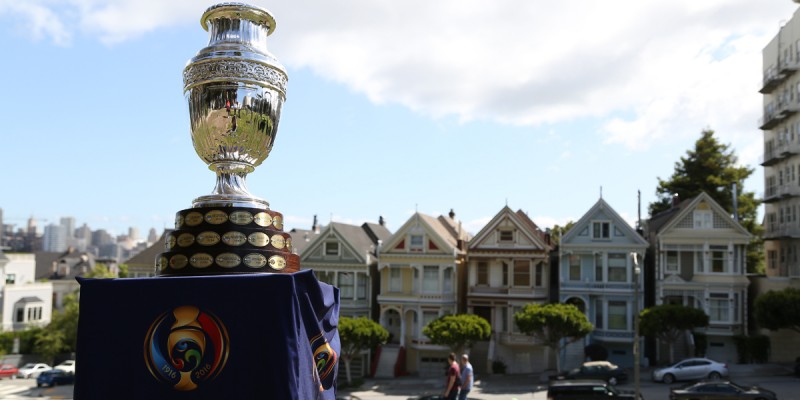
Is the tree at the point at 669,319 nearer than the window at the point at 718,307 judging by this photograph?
Yes

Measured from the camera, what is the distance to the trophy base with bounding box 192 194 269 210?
500 cm

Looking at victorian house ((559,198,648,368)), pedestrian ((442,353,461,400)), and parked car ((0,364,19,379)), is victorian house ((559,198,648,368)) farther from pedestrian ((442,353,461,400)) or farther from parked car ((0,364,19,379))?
parked car ((0,364,19,379))

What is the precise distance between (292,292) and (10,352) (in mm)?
62738

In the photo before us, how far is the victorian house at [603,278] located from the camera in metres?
42.9

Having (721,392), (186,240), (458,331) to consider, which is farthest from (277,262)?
(458,331)

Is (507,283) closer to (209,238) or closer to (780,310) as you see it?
(780,310)

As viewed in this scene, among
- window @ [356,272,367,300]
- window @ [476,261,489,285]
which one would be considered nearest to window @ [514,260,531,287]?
window @ [476,261,489,285]

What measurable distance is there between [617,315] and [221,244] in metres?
41.3

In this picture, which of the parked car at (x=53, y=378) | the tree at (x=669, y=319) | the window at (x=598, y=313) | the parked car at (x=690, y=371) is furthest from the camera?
the parked car at (x=53, y=378)

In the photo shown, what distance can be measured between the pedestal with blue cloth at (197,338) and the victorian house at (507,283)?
40.9 metres

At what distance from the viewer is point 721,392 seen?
28.4 meters

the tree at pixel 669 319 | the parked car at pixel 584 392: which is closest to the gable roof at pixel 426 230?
the tree at pixel 669 319

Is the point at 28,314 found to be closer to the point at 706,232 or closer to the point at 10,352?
the point at 10,352

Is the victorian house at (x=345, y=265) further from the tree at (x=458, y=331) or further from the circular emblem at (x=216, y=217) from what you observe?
the circular emblem at (x=216, y=217)
